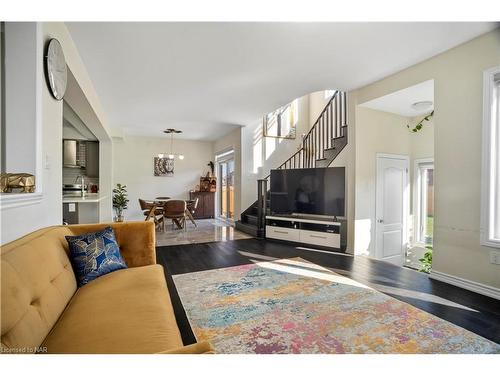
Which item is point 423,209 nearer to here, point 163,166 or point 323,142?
point 323,142

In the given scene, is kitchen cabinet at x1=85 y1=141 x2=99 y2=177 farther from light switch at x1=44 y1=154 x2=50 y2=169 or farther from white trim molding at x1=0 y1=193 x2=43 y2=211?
white trim molding at x1=0 y1=193 x2=43 y2=211

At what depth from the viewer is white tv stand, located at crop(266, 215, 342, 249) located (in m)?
4.21

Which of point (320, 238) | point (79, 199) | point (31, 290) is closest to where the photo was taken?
point (31, 290)

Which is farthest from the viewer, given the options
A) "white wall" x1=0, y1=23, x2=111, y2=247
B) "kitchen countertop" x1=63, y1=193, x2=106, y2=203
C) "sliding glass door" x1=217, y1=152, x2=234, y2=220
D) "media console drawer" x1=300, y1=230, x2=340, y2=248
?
"sliding glass door" x1=217, y1=152, x2=234, y2=220

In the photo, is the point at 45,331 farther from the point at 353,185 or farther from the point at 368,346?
the point at 353,185

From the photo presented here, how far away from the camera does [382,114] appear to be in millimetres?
4262

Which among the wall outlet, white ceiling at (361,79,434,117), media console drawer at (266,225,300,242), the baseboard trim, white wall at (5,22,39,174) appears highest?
white ceiling at (361,79,434,117)

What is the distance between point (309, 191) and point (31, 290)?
4.22 m

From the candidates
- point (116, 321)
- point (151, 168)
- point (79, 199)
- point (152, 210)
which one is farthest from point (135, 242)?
point (151, 168)

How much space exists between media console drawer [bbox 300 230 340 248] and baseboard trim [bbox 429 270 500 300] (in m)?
1.43

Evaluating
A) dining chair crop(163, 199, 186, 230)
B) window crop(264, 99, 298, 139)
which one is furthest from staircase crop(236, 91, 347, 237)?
dining chair crop(163, 199, 186, 230)

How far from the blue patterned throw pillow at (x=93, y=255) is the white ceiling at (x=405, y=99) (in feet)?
13.1

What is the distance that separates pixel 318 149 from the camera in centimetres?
580
